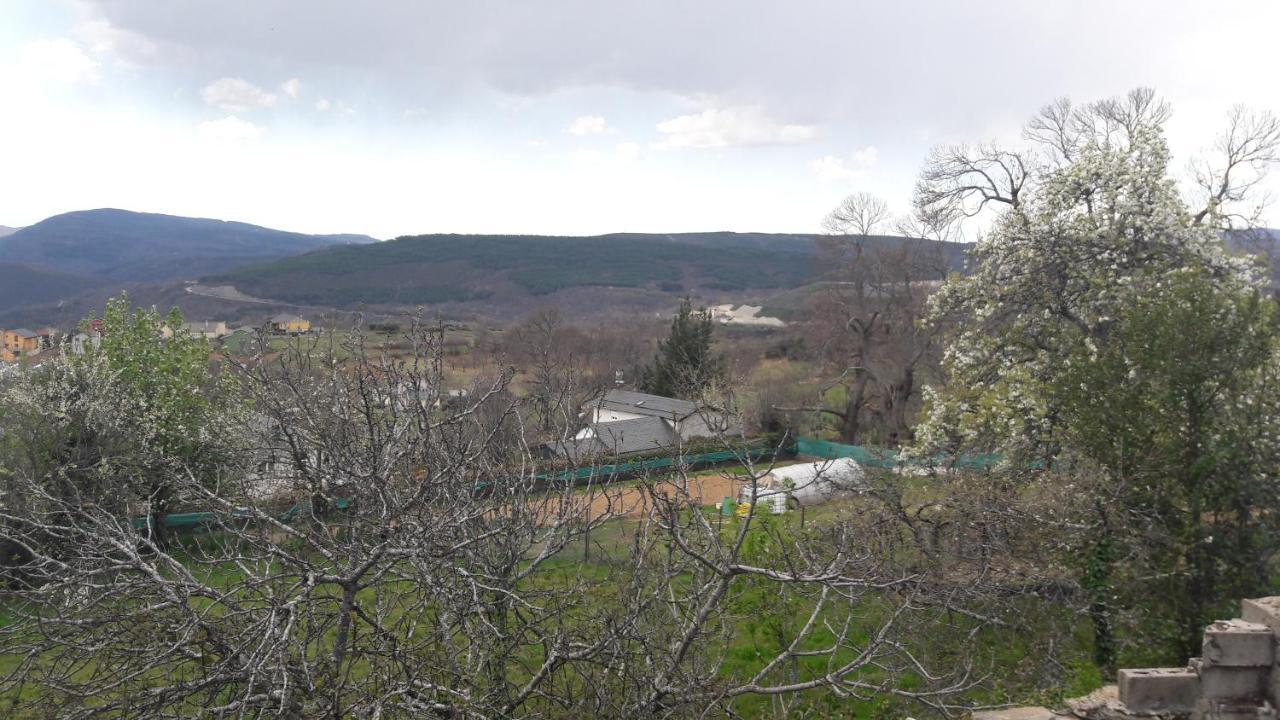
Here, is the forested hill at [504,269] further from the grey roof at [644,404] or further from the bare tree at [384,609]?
the bare tree at [384,609]

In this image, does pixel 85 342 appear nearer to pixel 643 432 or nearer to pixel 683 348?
pixel 643 432

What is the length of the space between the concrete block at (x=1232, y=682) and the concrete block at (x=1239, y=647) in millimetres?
52

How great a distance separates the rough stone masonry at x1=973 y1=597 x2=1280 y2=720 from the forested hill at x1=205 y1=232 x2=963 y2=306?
96.9 metres

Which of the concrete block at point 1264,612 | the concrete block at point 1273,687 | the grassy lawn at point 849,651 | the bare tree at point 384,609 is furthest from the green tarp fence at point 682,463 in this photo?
the concrete block at point 1273,687

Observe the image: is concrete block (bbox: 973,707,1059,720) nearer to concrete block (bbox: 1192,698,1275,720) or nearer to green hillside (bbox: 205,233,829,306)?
concrete block (bbox: 1192,698,1275,720)

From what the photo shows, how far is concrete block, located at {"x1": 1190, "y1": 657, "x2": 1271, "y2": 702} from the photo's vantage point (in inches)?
266

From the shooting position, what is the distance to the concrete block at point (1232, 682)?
6.75 m

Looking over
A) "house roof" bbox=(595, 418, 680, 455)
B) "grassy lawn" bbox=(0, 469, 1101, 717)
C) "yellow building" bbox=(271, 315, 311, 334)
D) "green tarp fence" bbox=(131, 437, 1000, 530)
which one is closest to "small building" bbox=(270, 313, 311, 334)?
"yellow building" bbox=(271, 315, 311, 334)

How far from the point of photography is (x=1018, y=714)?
20.8 feet

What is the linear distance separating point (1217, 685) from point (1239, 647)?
1.15 ft

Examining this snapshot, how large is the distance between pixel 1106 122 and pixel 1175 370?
11.1m

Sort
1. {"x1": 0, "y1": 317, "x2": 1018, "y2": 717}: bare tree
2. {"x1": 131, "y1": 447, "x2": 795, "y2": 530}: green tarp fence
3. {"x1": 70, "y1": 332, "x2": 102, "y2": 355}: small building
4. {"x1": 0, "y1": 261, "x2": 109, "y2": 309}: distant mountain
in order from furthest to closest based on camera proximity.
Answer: {"x1": 0, "y1": 261, "x2": 109, "y2": 309}: distant mountain
{"x1": 70, "y1": 332, "x2": 102, "y2": 355}: small building
{"x1": 131, "y1": 447, "x2": 795, "y2": 530}: green tarp fence
{"x1": 0, "y1": 317, "x2": 1018, "y2": 717}: bare tree

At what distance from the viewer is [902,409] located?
101ft

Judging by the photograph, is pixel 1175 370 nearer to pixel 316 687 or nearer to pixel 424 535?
pixel 424 535
